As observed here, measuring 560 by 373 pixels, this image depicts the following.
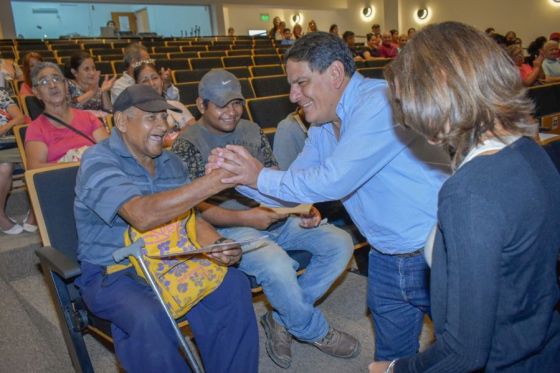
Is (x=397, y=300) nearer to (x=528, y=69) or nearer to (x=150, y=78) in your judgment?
(x=150, y=78)

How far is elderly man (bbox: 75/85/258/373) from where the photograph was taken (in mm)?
1710

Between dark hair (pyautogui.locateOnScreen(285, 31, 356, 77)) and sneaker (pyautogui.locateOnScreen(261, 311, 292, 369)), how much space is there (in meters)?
1.25

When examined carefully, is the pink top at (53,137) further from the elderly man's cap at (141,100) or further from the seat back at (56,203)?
the elderly man's cap at (141,100)

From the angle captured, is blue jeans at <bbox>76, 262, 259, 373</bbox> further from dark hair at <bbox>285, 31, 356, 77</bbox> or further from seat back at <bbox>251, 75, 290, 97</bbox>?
seat back at <bbox>251, 75, 290, 97</bbox>

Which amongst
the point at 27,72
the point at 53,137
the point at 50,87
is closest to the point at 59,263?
the point at 53,137

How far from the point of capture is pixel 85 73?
4344 millimetres

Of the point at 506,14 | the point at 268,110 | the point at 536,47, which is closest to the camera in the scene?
the point at 268,110

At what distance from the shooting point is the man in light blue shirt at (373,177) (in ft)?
4.87

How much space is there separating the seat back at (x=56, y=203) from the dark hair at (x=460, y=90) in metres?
1.67

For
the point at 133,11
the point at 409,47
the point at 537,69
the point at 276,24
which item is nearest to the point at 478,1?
the point at 276,24

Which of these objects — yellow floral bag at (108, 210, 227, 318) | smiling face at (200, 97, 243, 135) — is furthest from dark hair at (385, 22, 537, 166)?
smiling face at (200, 97, 243, 135)

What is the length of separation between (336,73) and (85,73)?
3361mm

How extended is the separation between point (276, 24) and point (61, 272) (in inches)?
575

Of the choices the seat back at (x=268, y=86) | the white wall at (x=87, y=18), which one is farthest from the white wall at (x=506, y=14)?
the seat back at (x=268, y=86)
